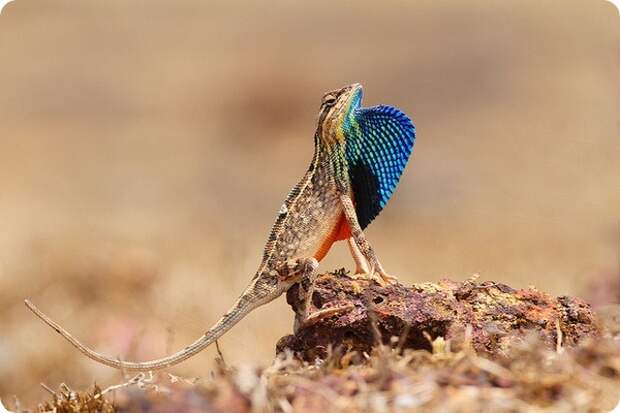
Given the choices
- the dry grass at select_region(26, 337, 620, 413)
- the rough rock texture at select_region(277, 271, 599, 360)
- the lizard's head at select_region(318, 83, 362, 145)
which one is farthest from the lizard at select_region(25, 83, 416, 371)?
the dry grass at select_region(26, 337, 620, 413)

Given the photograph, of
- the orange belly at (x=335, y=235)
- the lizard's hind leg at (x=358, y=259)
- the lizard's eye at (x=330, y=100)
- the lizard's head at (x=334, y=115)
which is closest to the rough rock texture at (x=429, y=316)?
the orange belly at (x=335, y=235)

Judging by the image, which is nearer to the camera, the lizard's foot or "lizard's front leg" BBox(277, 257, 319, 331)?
"lizard's front leg" BBox(277, 257, 319, 331)

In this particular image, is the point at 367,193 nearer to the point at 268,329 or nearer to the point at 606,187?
the point at 268,329

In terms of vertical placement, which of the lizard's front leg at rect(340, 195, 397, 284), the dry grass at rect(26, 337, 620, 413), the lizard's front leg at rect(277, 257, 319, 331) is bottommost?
the dry grass at rect(26, 337, 620, 413)

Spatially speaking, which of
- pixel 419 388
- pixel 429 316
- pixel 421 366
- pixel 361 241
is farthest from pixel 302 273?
pixel 419 388

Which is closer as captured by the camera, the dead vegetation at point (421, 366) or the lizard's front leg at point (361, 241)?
the dead vegetation at point (421, 366)

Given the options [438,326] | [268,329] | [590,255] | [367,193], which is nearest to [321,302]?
[438,326]

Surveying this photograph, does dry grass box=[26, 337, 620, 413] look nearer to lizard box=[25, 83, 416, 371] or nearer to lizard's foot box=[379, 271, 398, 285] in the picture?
lizard's foot box=[379, 271, 398, 285]

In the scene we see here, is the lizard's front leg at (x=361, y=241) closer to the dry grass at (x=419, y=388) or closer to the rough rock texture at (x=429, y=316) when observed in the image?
the rough rock texture at (x=429, y=316)
